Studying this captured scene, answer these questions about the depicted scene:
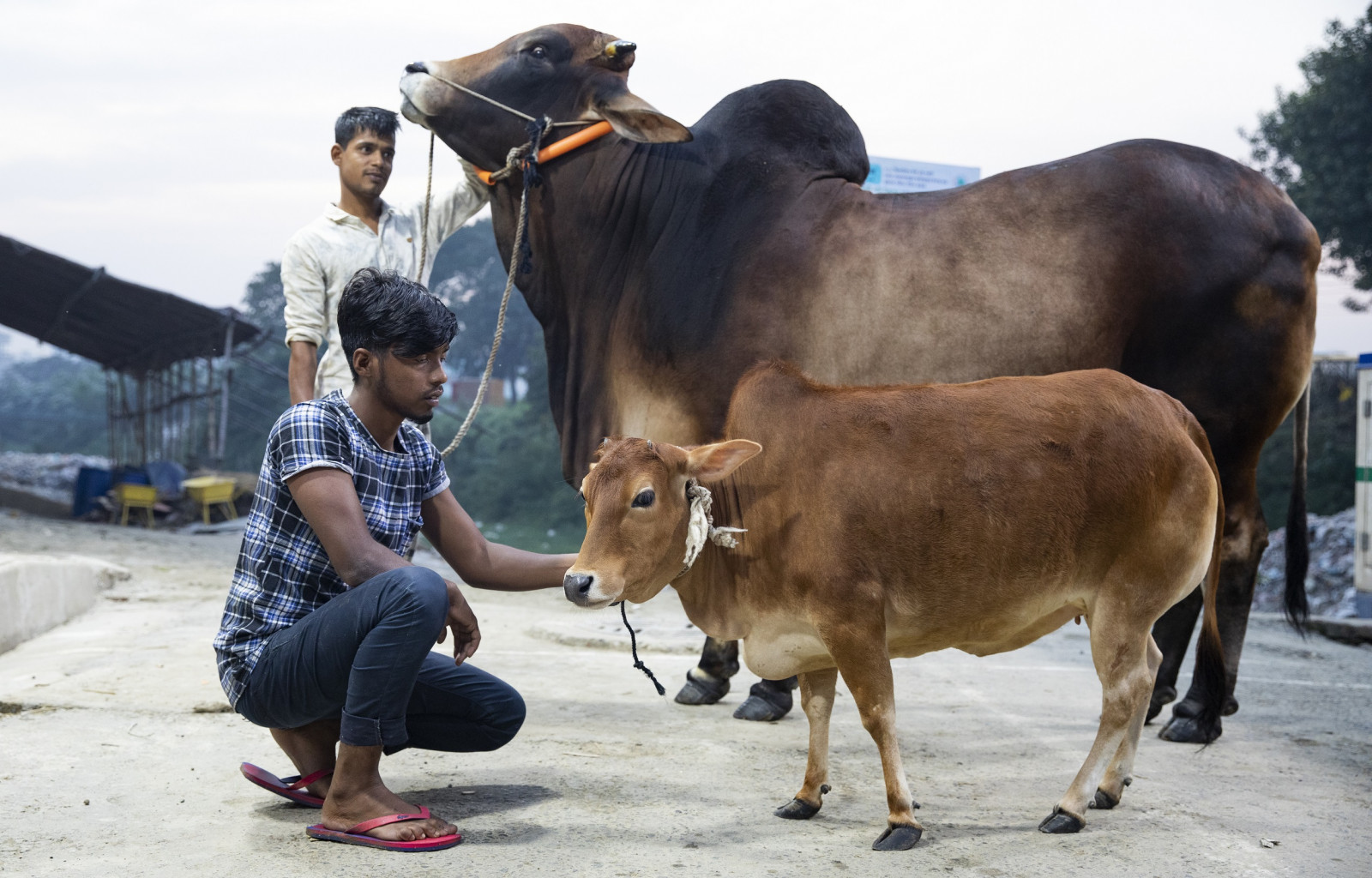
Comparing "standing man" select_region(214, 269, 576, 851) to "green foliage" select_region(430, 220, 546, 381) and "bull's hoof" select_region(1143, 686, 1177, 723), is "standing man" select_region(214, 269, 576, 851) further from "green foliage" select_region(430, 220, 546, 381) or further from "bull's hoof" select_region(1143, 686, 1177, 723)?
"green foliage" select_region(430, 220, 546, 381)

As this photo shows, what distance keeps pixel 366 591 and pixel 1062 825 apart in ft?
5.61

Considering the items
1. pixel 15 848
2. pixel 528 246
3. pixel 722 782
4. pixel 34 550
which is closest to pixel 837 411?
pixel 722 782

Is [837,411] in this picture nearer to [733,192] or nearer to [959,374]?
[959,374]

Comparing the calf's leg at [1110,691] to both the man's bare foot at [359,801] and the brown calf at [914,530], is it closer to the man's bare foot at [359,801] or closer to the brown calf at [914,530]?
the brown calf at [914,530]

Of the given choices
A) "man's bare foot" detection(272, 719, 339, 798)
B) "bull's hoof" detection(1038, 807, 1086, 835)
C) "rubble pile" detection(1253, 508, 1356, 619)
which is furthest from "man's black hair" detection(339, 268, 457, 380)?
"rubble pile" detection(1253, 508, 1356, 619)

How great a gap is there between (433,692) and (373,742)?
0.33 metres

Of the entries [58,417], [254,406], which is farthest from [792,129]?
[58,417]

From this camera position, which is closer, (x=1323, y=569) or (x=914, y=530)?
(x=914, y=530)

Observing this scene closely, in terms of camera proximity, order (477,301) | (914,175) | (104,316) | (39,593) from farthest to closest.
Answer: (477,301)
(104,316)
(914,175)
(39,593)

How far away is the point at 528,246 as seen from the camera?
429cm

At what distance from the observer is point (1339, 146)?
16672mm

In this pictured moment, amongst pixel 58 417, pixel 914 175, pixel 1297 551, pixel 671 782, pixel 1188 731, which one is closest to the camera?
pixel 671 782

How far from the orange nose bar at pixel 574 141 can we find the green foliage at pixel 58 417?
3148 cm

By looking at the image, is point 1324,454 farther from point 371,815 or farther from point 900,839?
point 371,815
